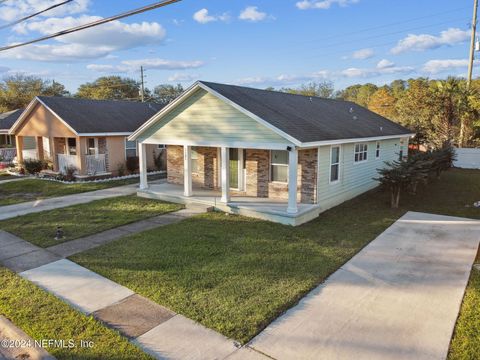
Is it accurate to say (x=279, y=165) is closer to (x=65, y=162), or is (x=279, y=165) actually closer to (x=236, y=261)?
(x=236, y=261)

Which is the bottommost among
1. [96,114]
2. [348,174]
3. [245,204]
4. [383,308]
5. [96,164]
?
[383,308]

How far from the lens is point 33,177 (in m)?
19.6

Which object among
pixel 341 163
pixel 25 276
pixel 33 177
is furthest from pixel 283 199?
pixel 33 177

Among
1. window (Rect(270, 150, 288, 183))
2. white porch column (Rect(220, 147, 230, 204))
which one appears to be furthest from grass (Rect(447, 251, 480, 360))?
white porch column (Rect(220, 147, 230, 204))

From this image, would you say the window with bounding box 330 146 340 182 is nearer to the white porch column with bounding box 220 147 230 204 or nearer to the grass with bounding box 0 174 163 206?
the white porch column with bounding box 220 147 230 204

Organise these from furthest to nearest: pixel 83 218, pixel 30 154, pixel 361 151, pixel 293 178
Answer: pixel 30 154, pixel 361 151, pixel 83 218, pixel 293 178

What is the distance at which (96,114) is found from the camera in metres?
20.1

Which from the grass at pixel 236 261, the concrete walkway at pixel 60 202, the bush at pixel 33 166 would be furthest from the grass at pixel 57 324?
the bush at pixel 33 166

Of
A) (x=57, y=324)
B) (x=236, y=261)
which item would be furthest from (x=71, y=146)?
(x=57, y=324)

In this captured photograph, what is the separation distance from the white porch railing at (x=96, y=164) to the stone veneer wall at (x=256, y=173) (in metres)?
5.27

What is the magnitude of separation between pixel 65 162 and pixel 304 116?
44.3 ft

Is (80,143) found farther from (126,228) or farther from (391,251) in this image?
(391,251)

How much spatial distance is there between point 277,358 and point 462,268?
16.3 feet

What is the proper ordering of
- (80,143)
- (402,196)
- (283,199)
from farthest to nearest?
(80,143) < (402,196) < (283,199)
